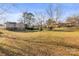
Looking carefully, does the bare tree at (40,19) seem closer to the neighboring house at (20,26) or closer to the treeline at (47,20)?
the treeline at (47,20)

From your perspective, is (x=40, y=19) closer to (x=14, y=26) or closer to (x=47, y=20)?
(x=47, y=20)

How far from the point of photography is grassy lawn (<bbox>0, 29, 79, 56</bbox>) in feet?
6.24

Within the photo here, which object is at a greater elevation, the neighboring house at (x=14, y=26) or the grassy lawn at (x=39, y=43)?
the neighboring house at (x=14, y=26)

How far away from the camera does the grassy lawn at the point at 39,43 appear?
6.24ft

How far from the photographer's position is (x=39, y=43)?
1.92 metres

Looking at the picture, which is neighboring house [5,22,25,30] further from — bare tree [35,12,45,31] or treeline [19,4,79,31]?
bare tree [35,12,45,31]

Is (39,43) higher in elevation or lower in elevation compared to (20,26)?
lower

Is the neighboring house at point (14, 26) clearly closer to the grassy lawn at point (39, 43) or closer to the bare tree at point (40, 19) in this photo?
the grassy lawn at point (39, 43)

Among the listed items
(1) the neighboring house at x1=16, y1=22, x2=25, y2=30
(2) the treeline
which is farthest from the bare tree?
(1) the neighboring house at x1=16, y1=22, x2=25, y2=30

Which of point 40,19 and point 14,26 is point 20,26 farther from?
point 40,19

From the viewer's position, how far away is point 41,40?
192 cm

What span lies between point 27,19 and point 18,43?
0.26 meters

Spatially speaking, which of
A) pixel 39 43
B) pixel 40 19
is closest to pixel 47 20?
pixel 40 19

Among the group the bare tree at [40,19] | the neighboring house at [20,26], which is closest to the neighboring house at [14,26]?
the neighboring house at [20,26]
